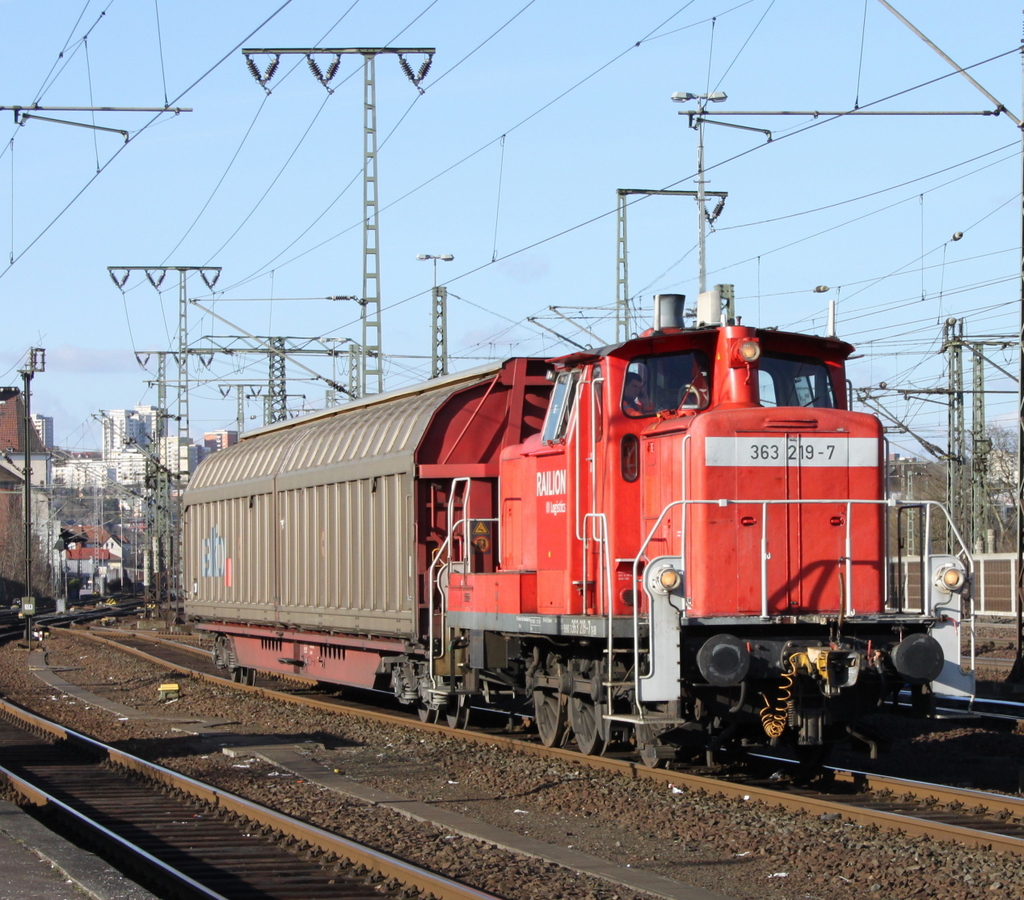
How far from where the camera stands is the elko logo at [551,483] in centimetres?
1222

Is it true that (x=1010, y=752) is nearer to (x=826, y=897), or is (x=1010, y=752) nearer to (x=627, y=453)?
(x=627, y=453)

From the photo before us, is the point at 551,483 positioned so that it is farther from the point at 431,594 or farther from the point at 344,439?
the point at 344,439

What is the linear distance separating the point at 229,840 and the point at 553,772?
11.2ft

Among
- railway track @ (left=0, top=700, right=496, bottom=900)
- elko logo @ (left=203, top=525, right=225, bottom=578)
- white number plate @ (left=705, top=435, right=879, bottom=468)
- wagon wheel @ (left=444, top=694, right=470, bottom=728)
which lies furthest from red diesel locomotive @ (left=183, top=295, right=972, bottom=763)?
elko logo @ (left=203, top=525, right=225, bottom=578)

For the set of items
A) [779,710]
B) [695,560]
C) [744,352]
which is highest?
[744,352]

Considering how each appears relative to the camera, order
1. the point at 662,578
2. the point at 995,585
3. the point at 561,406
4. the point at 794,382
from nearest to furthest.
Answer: the point at 662,578
the point at 794,382
the point at 561,406
the point at 995,585

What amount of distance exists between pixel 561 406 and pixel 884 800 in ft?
14.4

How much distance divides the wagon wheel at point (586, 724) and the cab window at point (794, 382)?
11.0ft

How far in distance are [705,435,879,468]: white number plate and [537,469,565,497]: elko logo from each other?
1.99m

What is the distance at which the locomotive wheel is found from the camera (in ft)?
43.1

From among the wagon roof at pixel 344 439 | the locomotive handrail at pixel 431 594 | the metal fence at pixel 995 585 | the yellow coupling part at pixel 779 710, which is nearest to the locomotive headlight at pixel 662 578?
the yellow coupling part at pixel 779 710

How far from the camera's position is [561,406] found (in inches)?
479

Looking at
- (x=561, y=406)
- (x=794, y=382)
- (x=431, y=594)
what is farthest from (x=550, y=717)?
(x=794, y=382)

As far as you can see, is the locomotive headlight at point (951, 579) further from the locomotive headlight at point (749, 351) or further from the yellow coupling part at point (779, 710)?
the locomotive headlight at point (749, 351)
